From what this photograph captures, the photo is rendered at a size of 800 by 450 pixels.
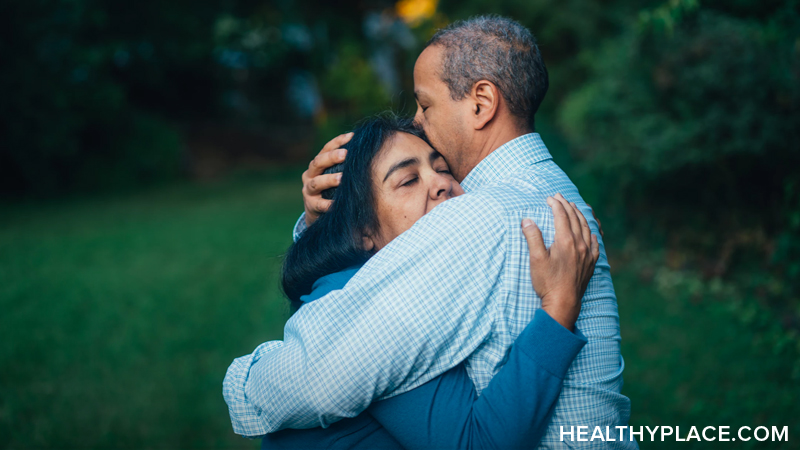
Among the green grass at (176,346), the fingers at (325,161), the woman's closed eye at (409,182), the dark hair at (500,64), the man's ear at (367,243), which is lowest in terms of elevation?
the green grass at (176,346)

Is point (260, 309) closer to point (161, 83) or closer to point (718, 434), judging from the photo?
point (718, 434)

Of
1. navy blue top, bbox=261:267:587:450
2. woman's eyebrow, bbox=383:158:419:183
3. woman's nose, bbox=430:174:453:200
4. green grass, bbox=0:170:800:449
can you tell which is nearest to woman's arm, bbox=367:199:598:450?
navy blue top, bbox=261:267:587:450

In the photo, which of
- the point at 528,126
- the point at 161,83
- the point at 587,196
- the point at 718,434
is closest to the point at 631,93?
the point at 587,196

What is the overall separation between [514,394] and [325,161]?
1.22 meters

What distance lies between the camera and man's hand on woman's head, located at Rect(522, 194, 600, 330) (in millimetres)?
1740

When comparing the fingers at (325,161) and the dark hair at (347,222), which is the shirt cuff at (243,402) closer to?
the dark hair at (347,222)

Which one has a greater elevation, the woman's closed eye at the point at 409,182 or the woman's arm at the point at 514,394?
the woman's closed eye at the point at 409,182

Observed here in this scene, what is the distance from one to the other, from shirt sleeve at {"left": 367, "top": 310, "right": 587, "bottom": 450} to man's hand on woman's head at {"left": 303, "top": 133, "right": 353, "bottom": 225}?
0.92 m

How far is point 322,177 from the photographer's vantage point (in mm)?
2348

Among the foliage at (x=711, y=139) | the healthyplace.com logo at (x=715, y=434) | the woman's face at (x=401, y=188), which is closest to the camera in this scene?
the woman's face at (x=401, y=188)

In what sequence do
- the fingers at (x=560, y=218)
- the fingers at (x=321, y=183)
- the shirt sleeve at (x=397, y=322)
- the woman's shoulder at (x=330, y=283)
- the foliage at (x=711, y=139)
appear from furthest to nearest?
1. the foliage at (x=711, y=139)
2. the fingers at (x=321, y=183)
3. the woman's shoulder at (x=330, y=283)
4. the fingers at (x=560, y=218)
5. the shirt sleeve at (x=397, y=322)

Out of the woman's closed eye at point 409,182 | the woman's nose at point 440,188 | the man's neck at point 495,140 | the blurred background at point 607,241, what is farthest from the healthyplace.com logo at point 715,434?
the woman's closed eye at point 409,182

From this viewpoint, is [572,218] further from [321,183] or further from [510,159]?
[321,183]

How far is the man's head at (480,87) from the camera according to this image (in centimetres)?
238
